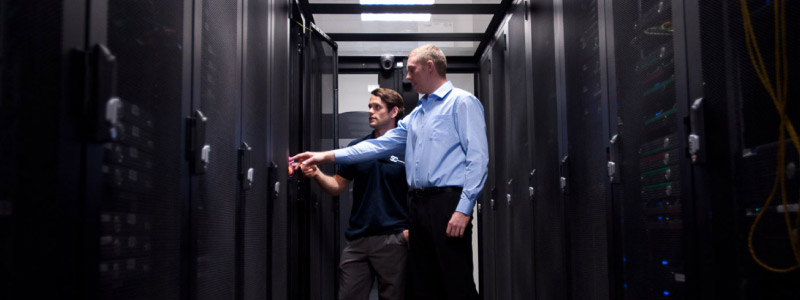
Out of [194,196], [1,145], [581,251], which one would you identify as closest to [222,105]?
[194,196]

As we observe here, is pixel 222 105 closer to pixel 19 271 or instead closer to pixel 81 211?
pixel 81 211

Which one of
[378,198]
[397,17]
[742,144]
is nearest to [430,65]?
[378,198]

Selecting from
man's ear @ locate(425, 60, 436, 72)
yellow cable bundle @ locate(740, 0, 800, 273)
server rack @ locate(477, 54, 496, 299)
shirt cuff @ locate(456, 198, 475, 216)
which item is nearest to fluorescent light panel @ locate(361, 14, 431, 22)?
server rack @ locate(477, 54, 496, 299)

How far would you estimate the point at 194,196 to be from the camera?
147 centimetres

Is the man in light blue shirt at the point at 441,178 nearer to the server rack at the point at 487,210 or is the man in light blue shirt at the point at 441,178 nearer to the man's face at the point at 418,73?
the man's face at the point at 418,73

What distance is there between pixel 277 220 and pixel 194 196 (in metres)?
1.25

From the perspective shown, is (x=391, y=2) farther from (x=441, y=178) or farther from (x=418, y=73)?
(x=441, y=178)

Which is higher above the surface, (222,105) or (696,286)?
Answer: (222,105)

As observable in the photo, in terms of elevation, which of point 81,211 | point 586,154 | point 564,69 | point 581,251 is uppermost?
point 564,69

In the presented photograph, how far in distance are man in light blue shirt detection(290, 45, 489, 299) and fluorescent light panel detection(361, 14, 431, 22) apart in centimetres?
146

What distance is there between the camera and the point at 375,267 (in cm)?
299

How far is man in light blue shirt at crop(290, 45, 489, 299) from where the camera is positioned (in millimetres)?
2520

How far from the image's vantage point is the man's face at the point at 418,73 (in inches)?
112

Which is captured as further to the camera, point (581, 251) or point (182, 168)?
point (581, 251)
